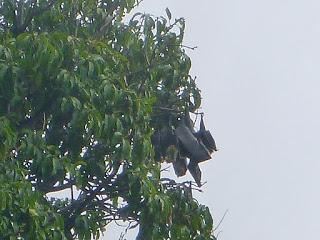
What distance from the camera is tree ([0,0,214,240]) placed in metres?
8.00

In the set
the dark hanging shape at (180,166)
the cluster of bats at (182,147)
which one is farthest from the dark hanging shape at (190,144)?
the dark hanging shape at (180,166)

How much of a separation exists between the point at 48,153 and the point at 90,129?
347mm

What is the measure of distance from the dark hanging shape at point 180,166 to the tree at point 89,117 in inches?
4.4

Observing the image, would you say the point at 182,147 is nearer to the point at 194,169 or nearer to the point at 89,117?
the point at 194,169

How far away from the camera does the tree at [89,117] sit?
8.00 m

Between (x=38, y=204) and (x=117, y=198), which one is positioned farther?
(x=117, y=198)

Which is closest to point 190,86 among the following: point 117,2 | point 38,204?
point 117,2

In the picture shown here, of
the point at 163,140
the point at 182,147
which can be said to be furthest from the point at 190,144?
the point at 163,140

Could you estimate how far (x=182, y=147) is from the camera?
31.9ft

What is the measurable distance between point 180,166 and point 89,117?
1900mm

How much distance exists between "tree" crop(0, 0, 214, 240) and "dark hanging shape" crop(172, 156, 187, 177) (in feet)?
0.36

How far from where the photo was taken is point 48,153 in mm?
8219

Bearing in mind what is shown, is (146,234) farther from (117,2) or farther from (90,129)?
(117,2)

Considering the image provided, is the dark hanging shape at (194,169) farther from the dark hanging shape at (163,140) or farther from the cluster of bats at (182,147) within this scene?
the dark hanging shape at (163,140)
